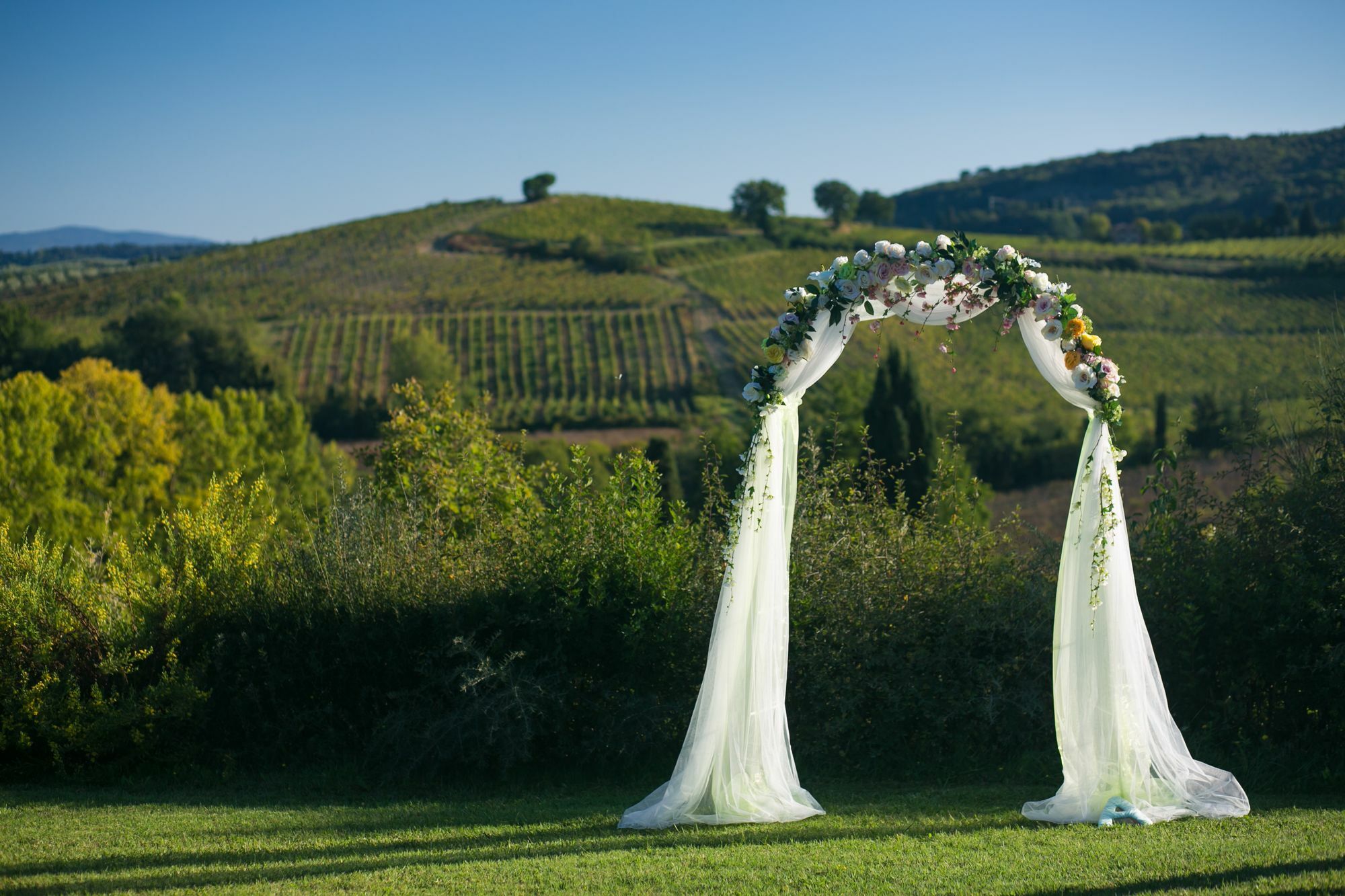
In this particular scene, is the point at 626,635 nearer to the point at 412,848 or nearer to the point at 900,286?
the point at 412,848

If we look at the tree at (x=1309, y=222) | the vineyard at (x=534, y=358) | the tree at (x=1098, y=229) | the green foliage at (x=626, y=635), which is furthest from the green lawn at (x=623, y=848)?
the tree at (x=1098, y=229)

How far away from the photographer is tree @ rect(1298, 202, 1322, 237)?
58.3 m

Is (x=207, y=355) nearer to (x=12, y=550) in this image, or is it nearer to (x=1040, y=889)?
(x=12, y=550)

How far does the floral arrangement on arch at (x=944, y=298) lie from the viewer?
5.99 m

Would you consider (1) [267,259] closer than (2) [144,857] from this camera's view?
No

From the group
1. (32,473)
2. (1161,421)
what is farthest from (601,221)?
(32,473)

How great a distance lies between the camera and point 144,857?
16.8 feet

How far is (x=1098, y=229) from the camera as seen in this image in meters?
70.7

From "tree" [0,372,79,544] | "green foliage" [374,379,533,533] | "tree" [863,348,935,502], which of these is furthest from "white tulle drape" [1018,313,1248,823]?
"tree" [863,348,935,502]

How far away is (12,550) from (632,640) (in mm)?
4662

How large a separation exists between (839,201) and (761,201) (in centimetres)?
→ 751

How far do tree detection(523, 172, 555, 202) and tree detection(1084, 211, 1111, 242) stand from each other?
50669 mm

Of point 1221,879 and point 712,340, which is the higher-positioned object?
point 712,340

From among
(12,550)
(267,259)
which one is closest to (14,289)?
(267,259)
